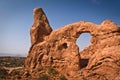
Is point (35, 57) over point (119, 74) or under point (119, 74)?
over

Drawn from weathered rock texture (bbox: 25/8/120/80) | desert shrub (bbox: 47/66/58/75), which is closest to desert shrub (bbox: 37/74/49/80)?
desert shrub (bbox: 47/66/58/75)

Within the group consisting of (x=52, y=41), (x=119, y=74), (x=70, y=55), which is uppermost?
(x=52, y=41)

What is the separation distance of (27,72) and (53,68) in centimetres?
440

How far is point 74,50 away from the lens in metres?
32.2

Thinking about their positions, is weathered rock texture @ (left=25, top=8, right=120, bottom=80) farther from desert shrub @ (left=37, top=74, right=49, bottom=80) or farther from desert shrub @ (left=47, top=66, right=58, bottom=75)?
desert shrub @ (left=37, top=74, right=49, bottom=80)

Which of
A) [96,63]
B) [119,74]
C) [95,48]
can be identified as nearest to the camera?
[119,74]

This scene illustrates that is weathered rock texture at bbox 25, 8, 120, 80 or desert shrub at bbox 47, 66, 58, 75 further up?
weathered rock texture at bbox 25, 8, 120, 80

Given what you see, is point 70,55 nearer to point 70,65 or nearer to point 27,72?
point 70,65

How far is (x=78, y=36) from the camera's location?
33375 mm

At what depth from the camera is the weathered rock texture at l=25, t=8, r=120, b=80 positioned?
94.6 ft

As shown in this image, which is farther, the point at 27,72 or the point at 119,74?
the point at 27,72

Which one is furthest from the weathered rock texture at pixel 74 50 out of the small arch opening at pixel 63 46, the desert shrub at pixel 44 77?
the desert shrub at pixel 44 77

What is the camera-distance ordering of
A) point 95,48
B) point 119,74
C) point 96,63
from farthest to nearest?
point 95,48 < point 96,63 < point 119,74


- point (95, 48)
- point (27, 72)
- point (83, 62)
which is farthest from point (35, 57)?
point (95, 48)
